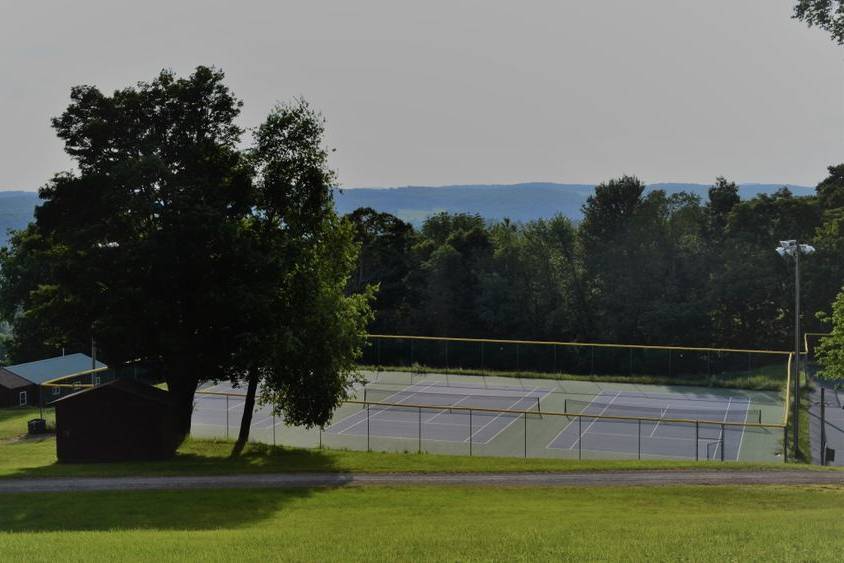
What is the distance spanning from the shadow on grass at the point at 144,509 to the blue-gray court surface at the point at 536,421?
12.2m

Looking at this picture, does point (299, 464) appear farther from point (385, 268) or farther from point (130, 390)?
point (385, 268)

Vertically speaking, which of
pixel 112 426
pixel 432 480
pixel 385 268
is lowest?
pixel 432 480

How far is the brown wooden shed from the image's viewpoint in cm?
3044

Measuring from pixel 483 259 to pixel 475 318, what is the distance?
21.1 feet

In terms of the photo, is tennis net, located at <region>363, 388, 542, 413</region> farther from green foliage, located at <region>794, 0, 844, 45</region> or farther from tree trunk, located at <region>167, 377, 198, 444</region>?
green foliage, located at <region>794, 0, 844, 45</region>

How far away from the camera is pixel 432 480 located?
1000 inches

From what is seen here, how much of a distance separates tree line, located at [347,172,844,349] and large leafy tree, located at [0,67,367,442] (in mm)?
39091

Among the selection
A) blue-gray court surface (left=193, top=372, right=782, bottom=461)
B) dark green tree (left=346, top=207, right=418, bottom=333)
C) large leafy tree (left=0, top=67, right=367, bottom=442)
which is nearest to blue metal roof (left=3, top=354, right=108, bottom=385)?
blue-gray court surface (left=193, top=372, right=782, bottom=461)

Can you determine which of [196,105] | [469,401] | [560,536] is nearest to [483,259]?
[469,401]

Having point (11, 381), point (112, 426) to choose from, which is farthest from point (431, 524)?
point (11, 381)

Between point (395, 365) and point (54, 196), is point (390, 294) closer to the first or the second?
point (395, 365)

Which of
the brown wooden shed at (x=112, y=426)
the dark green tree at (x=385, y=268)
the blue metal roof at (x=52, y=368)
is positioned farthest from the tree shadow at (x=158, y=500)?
the dark green tree at (x=385, y=268)

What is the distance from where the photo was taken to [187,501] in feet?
72.3

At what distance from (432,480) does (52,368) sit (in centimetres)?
3708
